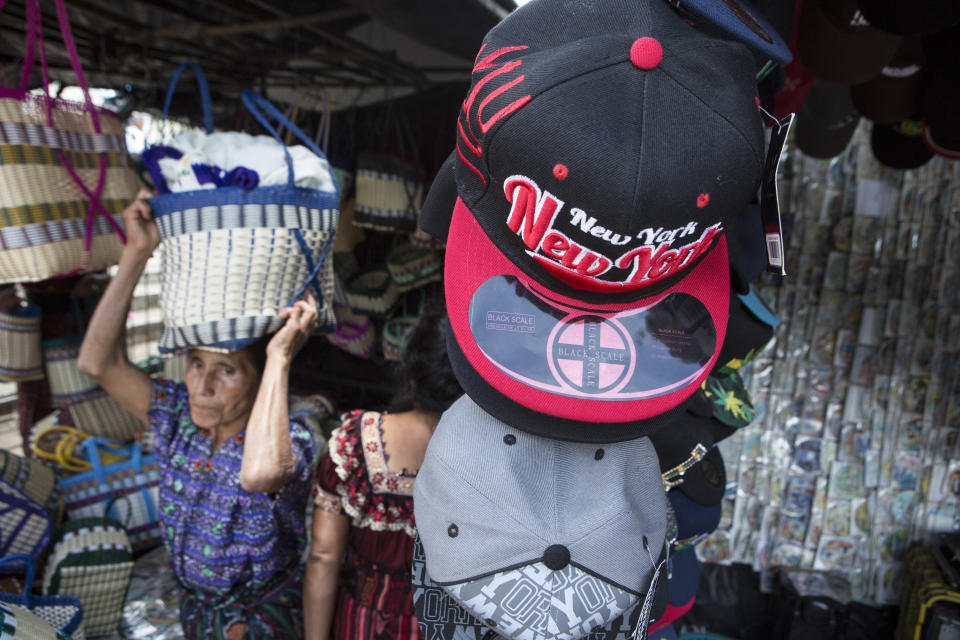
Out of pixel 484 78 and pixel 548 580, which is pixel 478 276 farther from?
pixel 548 580

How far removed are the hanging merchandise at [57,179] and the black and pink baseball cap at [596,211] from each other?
0.89 m

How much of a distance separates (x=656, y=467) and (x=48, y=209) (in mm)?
1175

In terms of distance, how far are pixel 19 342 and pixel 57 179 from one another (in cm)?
146

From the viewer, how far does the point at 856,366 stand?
2301 millimetres

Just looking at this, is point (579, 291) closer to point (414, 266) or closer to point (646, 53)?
point (646, 53)

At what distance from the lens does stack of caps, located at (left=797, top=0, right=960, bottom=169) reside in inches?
34.9

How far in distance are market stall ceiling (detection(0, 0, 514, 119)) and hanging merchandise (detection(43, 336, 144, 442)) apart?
102 cm

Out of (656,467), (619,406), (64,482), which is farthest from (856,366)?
(64,482)

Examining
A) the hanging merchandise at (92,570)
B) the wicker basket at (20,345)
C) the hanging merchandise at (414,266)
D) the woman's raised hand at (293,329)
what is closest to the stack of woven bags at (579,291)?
the woman's raised hand at (293,329)

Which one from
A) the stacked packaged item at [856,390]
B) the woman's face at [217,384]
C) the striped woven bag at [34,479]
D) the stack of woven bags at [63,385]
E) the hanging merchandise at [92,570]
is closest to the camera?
the stack of woven bags at [63,385]

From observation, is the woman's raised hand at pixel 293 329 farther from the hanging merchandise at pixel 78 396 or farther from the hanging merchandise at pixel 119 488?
the hanging merchandise at pixel 78 396

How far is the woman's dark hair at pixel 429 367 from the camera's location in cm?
105

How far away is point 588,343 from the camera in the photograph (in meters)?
0.56

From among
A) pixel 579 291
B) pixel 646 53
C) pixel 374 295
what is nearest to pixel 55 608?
pixel 579 291
